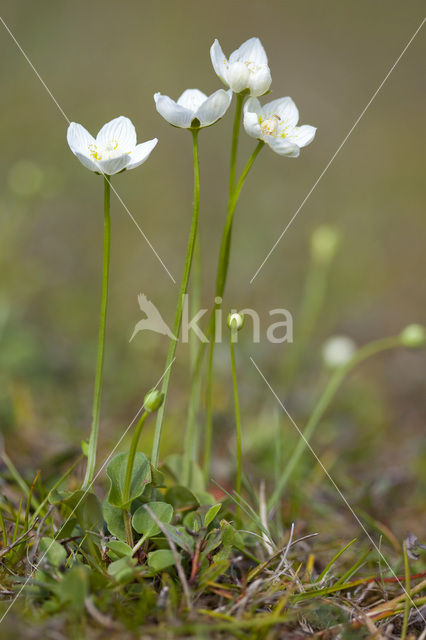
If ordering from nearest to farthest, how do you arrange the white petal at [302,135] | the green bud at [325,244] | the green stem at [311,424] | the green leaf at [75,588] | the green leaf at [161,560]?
1. the green leaf at [75,588]
2. the green leaf at [161,560]
3. the white petal at [302,135]
4. the green stem at [311,424]
5. the green bud at [325,244]

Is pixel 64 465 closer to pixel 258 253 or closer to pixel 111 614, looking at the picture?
pixel 111 614

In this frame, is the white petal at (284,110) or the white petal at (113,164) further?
the white petal at (284,110)

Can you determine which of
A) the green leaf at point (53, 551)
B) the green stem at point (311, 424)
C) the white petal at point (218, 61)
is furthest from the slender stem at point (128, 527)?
the white petal at point (218, 61)

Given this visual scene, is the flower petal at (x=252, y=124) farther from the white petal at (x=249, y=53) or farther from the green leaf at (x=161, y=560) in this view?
the green leaf at (x=161, y=560)

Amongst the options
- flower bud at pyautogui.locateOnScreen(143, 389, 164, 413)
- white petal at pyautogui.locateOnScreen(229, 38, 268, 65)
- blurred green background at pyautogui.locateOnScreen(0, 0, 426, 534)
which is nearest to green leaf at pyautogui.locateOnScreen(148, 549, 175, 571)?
flower bud at pyautogui.locateOnScreen(143, 389, 164, 413)

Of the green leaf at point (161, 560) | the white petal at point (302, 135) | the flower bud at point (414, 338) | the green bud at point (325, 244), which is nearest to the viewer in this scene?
the green leaf at point (161, 560)

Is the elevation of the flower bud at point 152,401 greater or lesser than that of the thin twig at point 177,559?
greater
